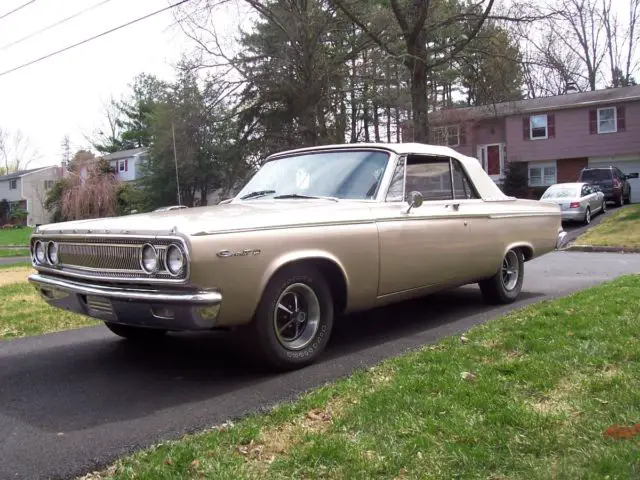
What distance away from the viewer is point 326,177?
5418mm

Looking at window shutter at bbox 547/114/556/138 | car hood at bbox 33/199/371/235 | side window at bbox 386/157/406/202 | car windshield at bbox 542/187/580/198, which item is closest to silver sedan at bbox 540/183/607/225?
car windshield at bbox 542/187/580/198

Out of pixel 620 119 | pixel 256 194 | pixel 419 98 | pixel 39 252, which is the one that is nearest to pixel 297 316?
pixel 256 194

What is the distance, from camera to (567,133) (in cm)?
3334

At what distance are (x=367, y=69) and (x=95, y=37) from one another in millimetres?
11058

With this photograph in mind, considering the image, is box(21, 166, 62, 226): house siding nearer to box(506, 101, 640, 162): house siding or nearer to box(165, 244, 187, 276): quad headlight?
box(506, 101, 640, 162): house siding

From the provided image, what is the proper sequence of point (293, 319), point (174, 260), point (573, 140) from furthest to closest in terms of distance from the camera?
1. point (573, 140)
2. point (293, 319)
3. point (174, 260)

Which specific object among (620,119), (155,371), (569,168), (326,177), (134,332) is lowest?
(155,371)

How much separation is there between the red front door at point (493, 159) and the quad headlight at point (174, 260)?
34967 millimetres

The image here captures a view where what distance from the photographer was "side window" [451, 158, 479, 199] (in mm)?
6312

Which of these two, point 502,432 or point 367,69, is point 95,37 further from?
point 502,432

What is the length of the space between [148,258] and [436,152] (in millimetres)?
3311

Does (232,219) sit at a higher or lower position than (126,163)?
lower

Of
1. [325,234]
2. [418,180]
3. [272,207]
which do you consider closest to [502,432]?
[325,234]

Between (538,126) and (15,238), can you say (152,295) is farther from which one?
(15,238)
